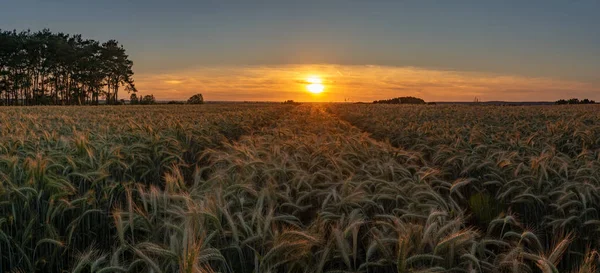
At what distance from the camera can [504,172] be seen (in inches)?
217

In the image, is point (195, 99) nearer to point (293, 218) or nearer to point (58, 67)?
point (58, 67)

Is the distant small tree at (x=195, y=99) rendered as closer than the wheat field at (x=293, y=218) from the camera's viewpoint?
No

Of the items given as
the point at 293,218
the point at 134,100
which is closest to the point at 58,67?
the point at 134,100

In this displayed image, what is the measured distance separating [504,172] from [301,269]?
3.85 metres

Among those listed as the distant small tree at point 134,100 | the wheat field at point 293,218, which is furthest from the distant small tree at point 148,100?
the wheat field at point 293,218

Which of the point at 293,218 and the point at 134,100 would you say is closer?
the point at 293,218

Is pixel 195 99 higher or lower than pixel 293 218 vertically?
higher

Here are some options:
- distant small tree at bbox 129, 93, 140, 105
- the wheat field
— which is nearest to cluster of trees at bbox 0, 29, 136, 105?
distant small tree at bbox 129, 93, 140, 105

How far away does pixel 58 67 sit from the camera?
87875mm

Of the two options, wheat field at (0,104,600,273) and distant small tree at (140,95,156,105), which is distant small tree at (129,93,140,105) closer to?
distant small tree at (140,95,156,105)

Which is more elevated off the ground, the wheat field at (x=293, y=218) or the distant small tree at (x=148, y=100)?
the distant small tree at (x=148, y=100)

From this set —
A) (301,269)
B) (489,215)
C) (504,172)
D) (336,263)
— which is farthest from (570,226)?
(301,269)

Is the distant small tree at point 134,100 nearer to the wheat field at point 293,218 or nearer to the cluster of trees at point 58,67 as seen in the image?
the cluster of trees at point 58,67

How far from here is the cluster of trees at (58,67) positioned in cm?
7881
